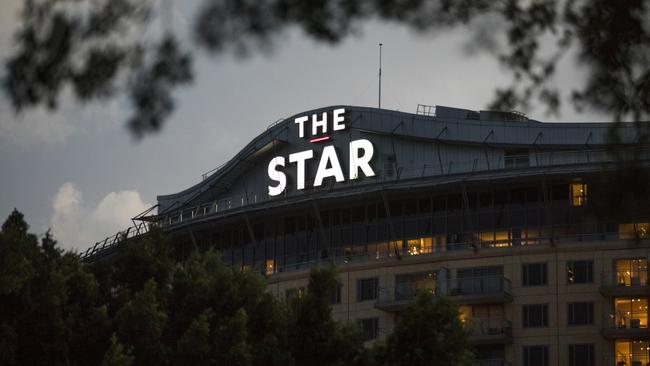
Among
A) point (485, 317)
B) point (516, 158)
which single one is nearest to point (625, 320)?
point (485, 317)

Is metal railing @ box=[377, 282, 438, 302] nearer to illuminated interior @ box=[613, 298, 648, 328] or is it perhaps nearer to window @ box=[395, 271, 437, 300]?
window @ box=[395, 271, 437, 300]

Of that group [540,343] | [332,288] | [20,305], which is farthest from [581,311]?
[20,305]

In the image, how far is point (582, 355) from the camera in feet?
278

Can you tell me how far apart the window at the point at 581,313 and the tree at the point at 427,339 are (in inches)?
1131

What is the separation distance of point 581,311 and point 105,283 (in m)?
35.9

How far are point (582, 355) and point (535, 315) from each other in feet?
13.7

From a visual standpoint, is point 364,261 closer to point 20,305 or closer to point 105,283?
point 105,283

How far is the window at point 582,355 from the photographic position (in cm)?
8438

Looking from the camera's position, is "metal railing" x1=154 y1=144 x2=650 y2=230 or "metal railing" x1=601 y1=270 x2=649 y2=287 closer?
"metal railing" x1=601 y1=270 x2=649 y2=287

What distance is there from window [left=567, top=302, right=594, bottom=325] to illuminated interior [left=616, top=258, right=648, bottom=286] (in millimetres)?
2619

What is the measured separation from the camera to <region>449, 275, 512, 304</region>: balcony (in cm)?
8644

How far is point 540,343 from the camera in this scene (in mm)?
86000

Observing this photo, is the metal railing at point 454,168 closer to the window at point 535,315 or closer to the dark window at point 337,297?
the dark window at point 337,297

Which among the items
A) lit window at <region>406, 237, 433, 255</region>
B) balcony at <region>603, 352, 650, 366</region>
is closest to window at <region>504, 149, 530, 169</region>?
lit window at <region>406, 237, 433, 255</region>
